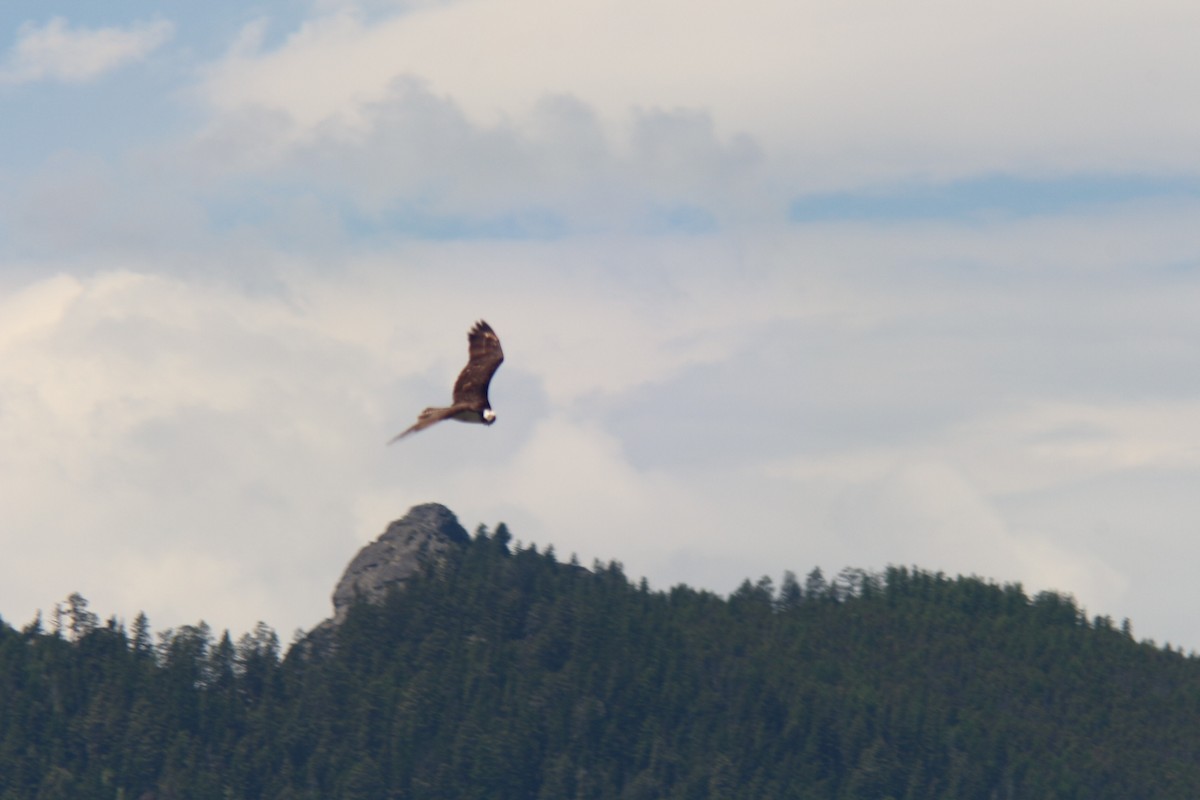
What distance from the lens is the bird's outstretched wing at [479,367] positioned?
60062 mm

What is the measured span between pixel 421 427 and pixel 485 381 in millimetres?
6042

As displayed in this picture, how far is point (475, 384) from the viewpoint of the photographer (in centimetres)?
6069

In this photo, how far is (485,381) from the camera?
61.1 metres

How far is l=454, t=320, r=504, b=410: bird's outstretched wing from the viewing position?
60062 millimetres

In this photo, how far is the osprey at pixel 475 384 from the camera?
2286 inches

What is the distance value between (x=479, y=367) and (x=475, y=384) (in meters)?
0.94

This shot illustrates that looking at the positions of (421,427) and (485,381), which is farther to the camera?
(485,381)

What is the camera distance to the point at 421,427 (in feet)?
182

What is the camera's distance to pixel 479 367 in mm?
61469

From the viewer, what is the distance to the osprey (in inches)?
2286
